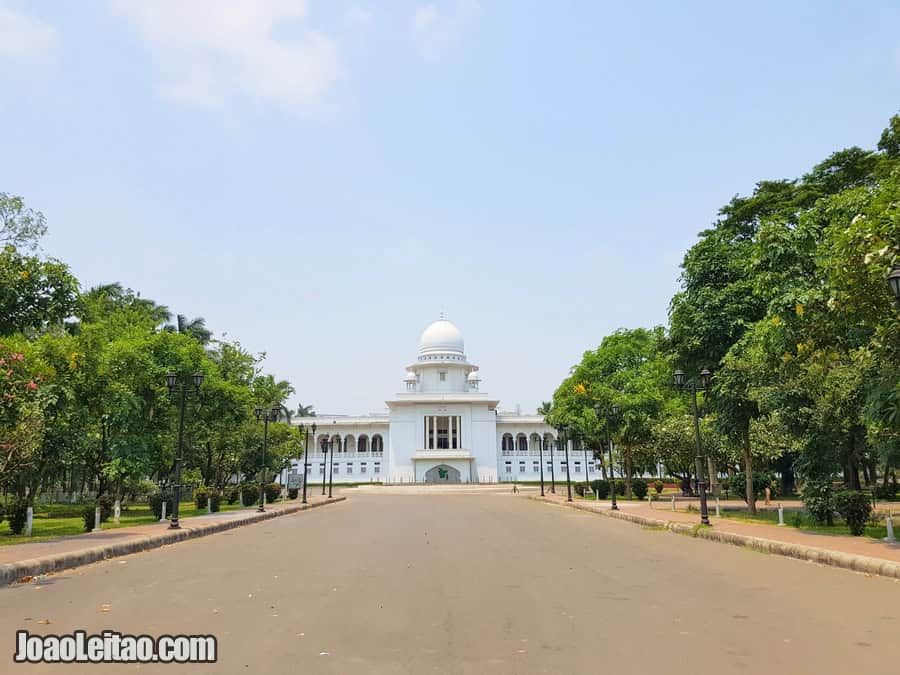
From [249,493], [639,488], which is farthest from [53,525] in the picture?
[639,488]

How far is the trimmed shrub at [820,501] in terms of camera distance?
18547 mm

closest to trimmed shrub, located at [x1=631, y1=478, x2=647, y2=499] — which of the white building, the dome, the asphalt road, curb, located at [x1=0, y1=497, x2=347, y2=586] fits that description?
curb, located at [x1=0, y1=497, x2=347, y2=586]

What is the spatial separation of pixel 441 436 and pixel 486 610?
252 feet

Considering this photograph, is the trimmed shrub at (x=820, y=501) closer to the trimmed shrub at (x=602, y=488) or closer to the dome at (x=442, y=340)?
the trimmed shrub at (x=602, y=488)

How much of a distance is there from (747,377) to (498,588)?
598 inches

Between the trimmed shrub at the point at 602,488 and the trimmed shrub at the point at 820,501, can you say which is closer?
the trimmed shrub at the point at 820,501

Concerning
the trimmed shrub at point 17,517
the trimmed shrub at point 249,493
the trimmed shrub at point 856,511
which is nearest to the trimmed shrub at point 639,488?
the trimmed shrub at point 249,493

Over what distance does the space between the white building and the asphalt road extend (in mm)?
67375

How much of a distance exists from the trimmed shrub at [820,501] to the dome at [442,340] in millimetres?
67733

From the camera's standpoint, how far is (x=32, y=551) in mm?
13680

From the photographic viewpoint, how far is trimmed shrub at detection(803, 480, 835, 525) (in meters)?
18.5

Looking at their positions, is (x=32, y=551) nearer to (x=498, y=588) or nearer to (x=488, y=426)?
(x=498, y=588)

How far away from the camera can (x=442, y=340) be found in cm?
8712

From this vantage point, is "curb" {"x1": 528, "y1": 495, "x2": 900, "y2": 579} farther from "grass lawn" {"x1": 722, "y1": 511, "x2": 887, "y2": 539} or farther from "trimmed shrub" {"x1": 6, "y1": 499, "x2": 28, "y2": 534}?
"trimmed shrub" {"x1": 6, "y1": 499, "x2": 28, "y2": 534}
